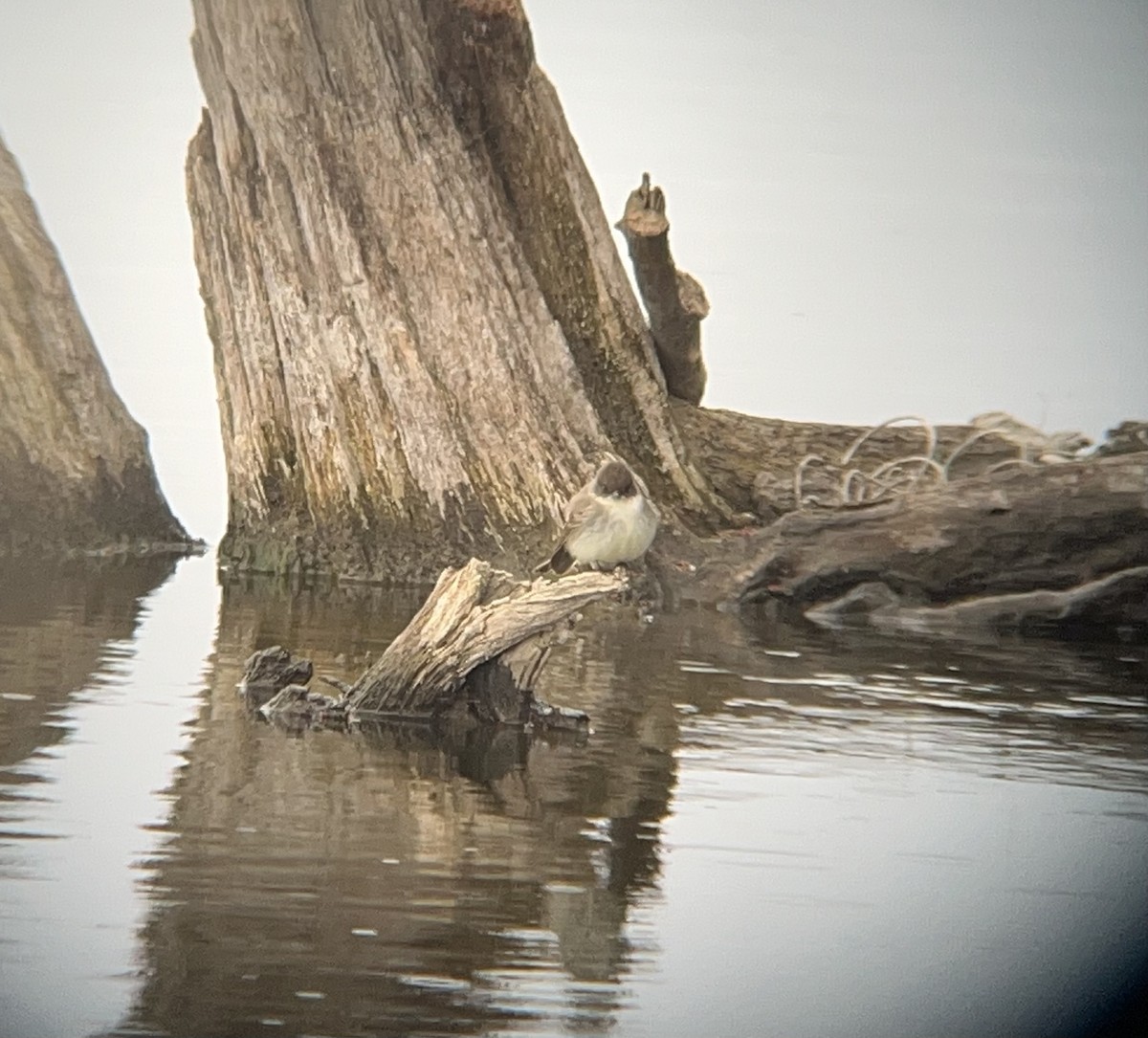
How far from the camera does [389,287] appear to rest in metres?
12.0

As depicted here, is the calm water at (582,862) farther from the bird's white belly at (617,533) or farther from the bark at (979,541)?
A: the bark at (979,541)

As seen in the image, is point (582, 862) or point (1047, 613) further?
point (1047, 613)

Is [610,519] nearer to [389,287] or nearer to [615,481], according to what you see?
[615,481]

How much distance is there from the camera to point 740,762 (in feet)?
18.7

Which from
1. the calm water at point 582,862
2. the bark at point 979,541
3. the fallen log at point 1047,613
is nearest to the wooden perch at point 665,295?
the bark at point 979,541

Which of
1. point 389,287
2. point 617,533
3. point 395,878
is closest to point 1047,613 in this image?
point 617,533

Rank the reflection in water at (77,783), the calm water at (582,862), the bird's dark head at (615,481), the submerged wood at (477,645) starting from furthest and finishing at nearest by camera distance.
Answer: the bird's dark head at (615,481), the submerged wood at (477,645), the calm water at (582,862), the reflection in water at (77,783)

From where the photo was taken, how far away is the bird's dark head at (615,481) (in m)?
9.65

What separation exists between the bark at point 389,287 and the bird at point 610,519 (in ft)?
6.48

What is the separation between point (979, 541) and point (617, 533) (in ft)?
6.49

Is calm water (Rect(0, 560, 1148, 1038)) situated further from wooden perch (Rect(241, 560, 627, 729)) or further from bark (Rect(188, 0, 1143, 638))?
bark (Rect(188, 0, 1143, 638))

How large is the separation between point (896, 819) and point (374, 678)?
181cm

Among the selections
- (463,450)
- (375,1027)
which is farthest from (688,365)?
(375,1027)

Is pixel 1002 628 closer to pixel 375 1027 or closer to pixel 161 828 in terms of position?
pixel 161 828
